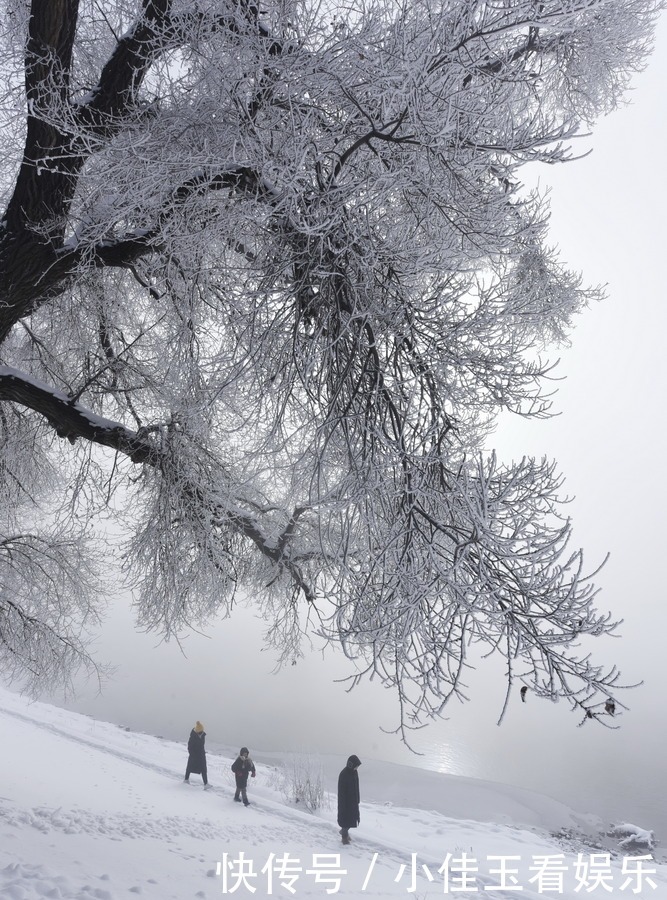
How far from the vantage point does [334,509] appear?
314 centimetres

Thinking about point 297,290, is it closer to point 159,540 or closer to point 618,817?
point 159,540

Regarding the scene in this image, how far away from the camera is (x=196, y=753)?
37.4 feet

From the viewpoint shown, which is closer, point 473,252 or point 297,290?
point 297,290

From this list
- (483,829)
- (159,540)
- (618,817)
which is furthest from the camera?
(618,817)

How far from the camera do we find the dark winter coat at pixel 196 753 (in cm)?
1131

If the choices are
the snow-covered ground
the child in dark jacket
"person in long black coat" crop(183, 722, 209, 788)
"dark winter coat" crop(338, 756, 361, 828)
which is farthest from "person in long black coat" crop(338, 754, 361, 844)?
"person in long black coat" crop(183, 722, 209, 788)

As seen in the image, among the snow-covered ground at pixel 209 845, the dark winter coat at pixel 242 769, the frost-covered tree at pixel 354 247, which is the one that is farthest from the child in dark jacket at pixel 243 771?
the frost-covered tree at pixel 354 247

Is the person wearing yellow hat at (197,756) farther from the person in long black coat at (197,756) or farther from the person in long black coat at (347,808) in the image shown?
the person in long black coat at (347,808)

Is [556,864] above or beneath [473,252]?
beneath

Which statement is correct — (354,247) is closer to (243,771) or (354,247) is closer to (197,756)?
(243,771)

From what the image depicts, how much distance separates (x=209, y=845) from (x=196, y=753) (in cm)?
482

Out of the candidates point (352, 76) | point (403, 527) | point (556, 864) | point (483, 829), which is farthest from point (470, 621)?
point (483, 829)

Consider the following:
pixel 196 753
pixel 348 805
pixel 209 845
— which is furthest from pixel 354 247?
pixel 196 753

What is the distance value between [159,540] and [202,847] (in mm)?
3465
